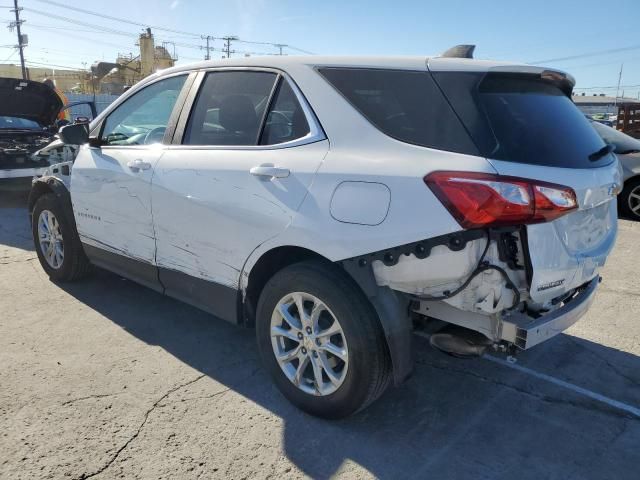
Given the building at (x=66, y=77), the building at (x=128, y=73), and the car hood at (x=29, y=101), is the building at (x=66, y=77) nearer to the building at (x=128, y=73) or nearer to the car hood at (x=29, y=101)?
the building at (x=128, y=73)

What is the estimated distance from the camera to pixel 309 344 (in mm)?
2740

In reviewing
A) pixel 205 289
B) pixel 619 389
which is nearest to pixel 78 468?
pixel 205 289

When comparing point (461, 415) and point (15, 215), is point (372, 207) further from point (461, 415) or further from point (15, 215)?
point (15, 215)

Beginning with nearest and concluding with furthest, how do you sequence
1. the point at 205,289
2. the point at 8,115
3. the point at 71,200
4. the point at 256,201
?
the point at 256,201 < the point at 205,289 < the point at 71,200 < the point at 8,115

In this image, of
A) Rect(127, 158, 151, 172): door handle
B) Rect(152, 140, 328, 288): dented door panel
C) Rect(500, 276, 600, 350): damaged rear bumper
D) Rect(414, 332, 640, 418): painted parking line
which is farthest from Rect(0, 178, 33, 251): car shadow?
Rect(500, 276, 600, 350): damaged rear bumper

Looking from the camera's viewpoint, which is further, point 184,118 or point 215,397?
point 184,118

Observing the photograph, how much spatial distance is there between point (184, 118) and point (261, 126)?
705 millimetres

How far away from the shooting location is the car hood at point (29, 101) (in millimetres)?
8828

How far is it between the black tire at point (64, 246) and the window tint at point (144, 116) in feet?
2.87

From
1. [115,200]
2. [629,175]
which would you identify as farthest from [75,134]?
[629,175]

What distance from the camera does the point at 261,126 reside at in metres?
2.96

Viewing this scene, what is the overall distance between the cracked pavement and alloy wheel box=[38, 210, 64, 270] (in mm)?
707

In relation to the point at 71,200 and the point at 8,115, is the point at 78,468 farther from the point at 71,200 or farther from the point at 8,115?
the point at 8,115

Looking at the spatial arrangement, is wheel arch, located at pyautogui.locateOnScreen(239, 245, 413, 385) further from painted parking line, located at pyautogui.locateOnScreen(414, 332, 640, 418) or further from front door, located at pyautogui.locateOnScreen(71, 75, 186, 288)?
front door, located at pyautogui.locateOnScreen(71, 75, 186, 288)
